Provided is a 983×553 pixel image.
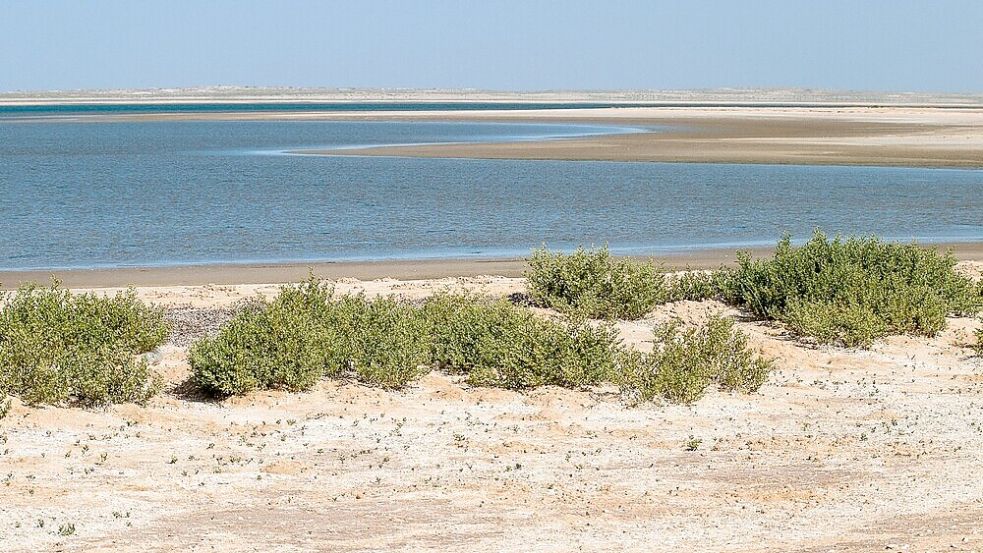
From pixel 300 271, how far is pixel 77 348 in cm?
1031

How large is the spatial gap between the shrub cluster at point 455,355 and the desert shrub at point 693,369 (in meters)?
0.01

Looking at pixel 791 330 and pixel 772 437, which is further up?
pixel 791 330

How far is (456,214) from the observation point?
106ft

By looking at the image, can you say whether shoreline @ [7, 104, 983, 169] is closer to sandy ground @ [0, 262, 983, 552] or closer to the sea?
the sea

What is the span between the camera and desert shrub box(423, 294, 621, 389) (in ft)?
39.0

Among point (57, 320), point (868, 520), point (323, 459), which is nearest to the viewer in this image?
point (868, 520)

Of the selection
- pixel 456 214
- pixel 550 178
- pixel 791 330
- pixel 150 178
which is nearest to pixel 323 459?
pixel 791 330

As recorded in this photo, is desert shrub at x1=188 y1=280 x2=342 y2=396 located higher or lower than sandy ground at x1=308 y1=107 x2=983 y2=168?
lower

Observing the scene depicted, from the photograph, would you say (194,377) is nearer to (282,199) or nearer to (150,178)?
(282,199)

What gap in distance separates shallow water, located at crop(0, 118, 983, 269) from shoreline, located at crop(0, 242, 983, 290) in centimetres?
110

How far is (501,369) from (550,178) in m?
31.9

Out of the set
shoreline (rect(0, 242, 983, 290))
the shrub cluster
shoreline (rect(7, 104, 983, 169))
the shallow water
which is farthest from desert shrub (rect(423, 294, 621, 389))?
shoreline (rect(7, 104, 983, 169))

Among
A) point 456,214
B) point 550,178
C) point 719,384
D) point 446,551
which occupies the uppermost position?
point 550,178

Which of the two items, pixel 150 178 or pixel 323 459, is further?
pixel 150 178
